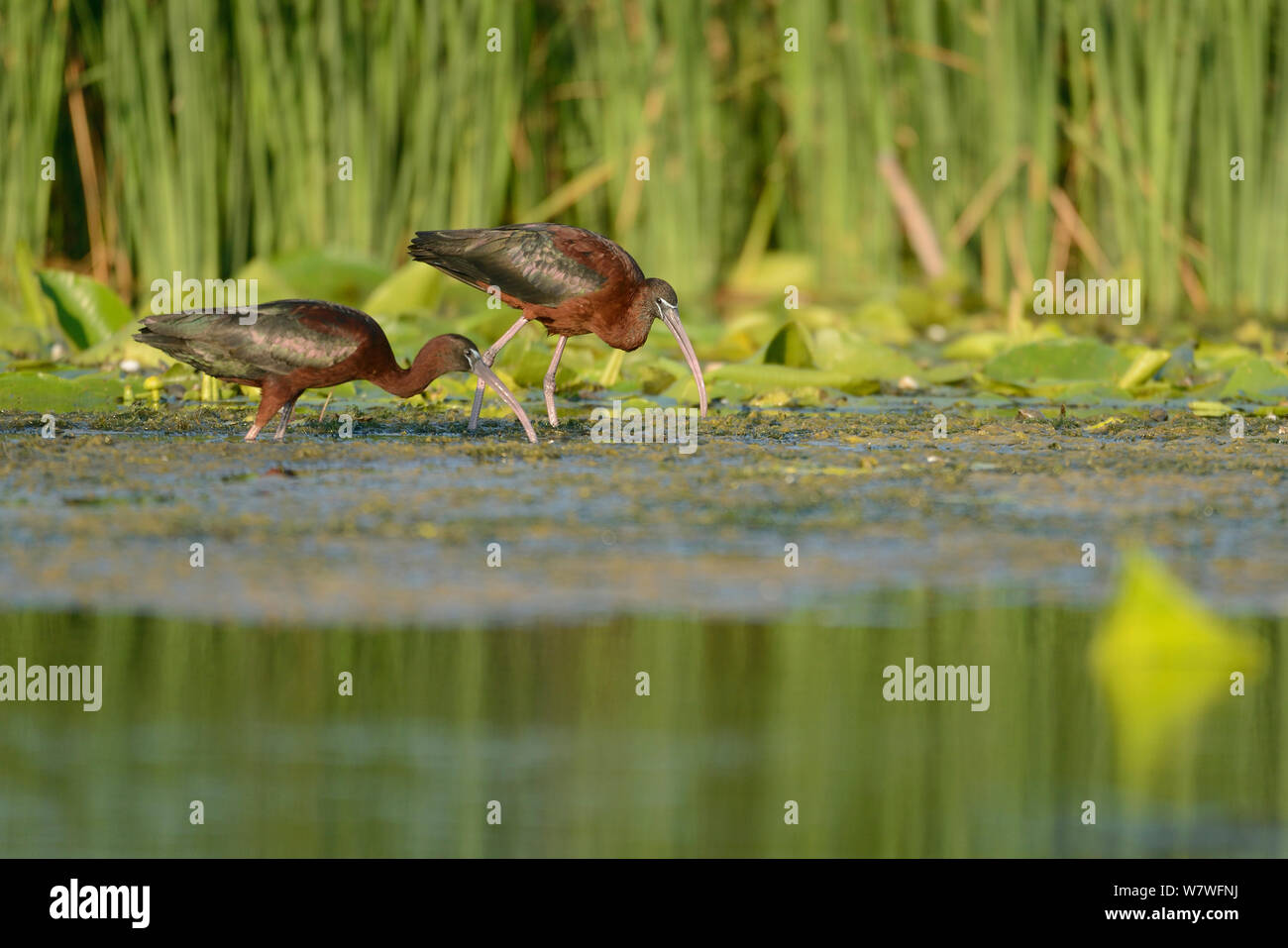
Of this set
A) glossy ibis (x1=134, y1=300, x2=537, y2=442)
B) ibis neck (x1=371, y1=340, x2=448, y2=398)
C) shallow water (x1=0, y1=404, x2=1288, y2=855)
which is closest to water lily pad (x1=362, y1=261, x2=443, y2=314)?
ibis neck (x1=371, y1=340, x2=448, y2=398)

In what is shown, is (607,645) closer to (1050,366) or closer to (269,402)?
(269,402)

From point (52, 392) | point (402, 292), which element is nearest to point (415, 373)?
point (52, 392)

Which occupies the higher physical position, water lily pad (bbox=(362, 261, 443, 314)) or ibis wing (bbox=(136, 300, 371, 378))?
water lily pad (bbox=(362, 261, 443, 314))

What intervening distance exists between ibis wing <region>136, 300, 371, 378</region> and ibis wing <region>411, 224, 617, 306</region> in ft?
3.68

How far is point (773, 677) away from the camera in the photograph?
4.19 m

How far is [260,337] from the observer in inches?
293

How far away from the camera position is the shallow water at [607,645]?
334cm

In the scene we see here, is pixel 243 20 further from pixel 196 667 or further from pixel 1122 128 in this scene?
pixel 196 667

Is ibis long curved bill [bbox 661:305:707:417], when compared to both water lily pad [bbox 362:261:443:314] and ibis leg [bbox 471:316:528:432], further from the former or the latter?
water lily pad [bbox 362:261:443:314]

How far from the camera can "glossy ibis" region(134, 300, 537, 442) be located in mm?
7445

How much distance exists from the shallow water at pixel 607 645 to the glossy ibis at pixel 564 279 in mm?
1345

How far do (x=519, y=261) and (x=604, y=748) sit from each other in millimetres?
5089

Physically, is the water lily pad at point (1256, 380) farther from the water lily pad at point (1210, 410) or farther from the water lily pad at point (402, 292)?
the water lily pad at point (402, 292)

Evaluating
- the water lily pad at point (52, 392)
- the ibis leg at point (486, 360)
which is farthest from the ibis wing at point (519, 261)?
the water lily pad at point (52, 392)
